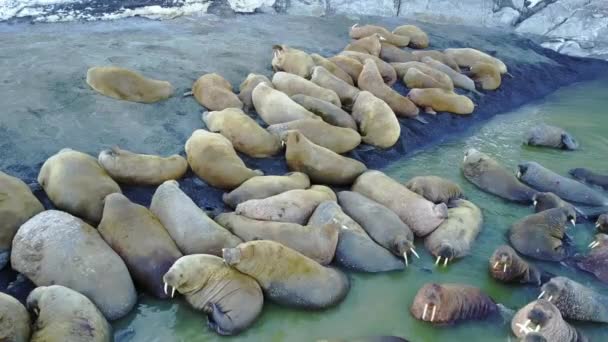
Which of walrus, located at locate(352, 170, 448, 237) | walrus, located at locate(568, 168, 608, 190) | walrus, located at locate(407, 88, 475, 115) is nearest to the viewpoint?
walrus, located at locate(352, 170, 448, 237)

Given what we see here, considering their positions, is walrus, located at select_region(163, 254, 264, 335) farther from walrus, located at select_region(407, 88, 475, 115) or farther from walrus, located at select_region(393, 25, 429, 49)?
walrus, located at select_region(393, 25, 429, 49)

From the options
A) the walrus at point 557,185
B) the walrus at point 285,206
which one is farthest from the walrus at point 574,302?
the walrus at point 557,185

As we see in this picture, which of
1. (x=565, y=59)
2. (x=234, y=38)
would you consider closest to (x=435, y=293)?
(x=234, y=38)

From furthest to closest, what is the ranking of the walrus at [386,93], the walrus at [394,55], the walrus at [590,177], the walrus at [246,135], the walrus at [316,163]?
the walrus at [394,55] → the walrus at [386,93] → the walrus at [590,177] → the walrus at [246,135] → the walrus at [316,163]

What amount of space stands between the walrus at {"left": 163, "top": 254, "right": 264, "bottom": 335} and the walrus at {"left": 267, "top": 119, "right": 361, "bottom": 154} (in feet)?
8.08

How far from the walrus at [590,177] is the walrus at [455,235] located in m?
2.10

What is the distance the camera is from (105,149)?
612 cm

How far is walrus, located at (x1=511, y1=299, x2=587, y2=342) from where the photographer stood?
4301 millimetres

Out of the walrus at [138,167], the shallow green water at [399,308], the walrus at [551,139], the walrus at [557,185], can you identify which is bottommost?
the walrus at [551,139]

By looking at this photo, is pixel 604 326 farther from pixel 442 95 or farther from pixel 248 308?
pixel 442 95

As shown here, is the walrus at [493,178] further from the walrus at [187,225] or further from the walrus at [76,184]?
the walrus at [76,184]

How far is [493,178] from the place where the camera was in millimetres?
6949

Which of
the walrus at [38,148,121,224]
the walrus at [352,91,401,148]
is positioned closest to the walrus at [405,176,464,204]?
the walrus at [352,91,401,148]

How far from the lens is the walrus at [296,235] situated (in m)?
5.01
